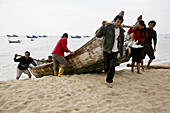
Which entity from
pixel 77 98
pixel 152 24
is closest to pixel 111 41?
pixel 77 98

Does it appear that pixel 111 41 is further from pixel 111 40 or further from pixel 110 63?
pixel 110 63

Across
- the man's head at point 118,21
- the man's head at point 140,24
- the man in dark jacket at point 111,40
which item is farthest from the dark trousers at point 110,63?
the man's head at point 140,24

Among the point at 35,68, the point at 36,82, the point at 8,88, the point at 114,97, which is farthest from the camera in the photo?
the point at 35,68

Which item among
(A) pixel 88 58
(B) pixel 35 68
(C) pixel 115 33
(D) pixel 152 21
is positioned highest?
(D) pixel 152 21

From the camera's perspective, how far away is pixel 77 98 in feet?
9.34

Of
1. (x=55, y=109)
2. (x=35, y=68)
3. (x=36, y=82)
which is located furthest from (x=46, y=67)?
(x=55, y=109)

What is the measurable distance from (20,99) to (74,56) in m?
2.36

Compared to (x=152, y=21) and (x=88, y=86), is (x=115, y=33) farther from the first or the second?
(x=152, y=21)

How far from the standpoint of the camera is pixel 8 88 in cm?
335

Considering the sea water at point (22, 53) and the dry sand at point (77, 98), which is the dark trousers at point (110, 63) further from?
the sea water at point (22, 53)

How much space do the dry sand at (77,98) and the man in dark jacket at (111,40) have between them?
601 mm

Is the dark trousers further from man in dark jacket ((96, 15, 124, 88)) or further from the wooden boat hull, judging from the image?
the wooden boat hull

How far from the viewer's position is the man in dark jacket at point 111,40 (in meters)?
3.30

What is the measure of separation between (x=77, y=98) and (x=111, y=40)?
160 cm
